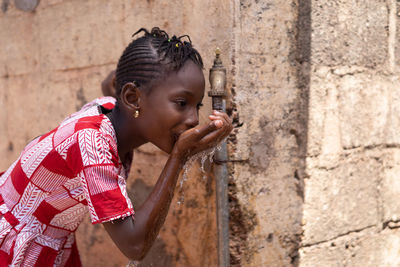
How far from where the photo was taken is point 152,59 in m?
1.52

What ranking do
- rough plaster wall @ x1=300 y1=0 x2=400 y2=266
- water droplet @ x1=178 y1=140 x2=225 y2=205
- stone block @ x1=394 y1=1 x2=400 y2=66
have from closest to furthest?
water droplet @ x1=178 y1=140 x2=225 y2=205 → rough plaster wall @ x1=300 y1=0 x2=400 y2=266 → stone block @ x1=394 y1=1 x2=400 y2=66

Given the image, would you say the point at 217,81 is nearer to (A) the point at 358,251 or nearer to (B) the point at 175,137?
(B) the point at 175,137

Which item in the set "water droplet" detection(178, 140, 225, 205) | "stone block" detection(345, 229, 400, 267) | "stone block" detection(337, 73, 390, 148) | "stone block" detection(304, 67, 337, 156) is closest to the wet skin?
"water droplet" detection(178, 140, 225, 205)

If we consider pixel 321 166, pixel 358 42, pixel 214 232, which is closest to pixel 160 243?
pixel 214 232

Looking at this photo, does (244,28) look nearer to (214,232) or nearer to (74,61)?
(214,232)

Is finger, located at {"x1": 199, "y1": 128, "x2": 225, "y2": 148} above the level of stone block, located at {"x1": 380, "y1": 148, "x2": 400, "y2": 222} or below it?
above

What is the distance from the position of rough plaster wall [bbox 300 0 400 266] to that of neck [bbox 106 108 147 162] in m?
0.93

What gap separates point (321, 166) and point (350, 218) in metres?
0.37

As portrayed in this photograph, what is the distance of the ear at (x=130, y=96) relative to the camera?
1541 mm

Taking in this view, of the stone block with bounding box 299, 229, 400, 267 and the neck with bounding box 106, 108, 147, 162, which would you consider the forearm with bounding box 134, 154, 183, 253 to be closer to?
the neck with bounding box 106, 108, 147, 162

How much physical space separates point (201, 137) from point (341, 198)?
115cm

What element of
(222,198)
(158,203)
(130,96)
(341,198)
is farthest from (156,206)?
(341,198)

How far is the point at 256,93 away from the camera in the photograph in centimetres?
207

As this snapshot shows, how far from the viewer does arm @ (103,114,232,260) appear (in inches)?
54.2
